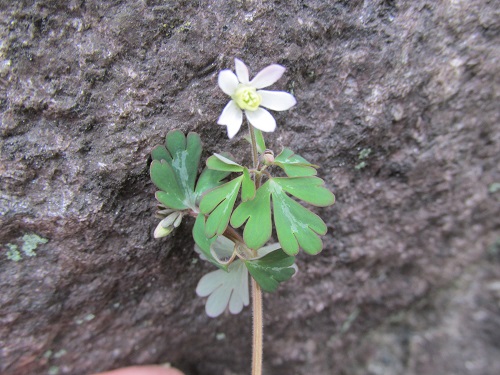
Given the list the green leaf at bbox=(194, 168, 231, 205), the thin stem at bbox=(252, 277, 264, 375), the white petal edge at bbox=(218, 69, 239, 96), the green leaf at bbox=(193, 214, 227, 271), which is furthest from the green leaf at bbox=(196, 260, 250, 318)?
the white petal edge at bbox=(218, 69, 239, 96)

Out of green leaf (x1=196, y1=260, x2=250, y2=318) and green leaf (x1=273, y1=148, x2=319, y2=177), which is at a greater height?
green leaf (x1=273, y1=148, x2=319, y2=177)

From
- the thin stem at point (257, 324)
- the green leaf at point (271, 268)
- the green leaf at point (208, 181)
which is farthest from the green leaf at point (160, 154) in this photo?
the thin stem at point (257, 324)

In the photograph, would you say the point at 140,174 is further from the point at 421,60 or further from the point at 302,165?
the point at 421,60

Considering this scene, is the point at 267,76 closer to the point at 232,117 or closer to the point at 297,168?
the point at 232,117

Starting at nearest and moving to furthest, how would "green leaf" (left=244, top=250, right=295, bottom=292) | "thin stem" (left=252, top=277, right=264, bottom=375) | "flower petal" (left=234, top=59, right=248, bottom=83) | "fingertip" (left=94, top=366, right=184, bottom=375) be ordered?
"flower petal" (left=234, top=59, right=248, bottom=83), "green leaf" (left=244, top=250, right=295, bottom=292), "thin stem" (left=252, top=277, right=264, bottom=375), "fingertip" (left=94, top=366, right=184, bottom=375)

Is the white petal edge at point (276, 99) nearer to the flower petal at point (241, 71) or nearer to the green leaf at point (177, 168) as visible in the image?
the flower petal at point (241, 71)

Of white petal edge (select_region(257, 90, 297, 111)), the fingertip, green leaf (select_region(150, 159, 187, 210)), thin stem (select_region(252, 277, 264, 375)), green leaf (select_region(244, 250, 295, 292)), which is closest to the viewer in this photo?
white petal edge (select_region(257, 90, 297, 111))

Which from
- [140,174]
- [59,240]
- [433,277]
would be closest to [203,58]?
[140,174]

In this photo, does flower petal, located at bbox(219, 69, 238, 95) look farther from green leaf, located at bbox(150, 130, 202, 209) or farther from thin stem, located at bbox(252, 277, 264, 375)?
thin stem, located at bbox(252, 277, 264, 375)
